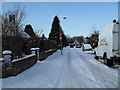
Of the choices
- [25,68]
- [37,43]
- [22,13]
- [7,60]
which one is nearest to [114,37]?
[25,68]

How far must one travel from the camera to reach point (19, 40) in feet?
34.1

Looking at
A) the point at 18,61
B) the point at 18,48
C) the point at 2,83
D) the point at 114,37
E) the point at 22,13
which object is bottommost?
the point at 2,83

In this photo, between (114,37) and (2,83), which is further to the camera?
(114,37)

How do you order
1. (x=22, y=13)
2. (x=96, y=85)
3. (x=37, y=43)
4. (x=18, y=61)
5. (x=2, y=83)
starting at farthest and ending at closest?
(x=22, y=13) < (x=37, y=43) < (x=18, y=61) < (x=2, y=83) < (x=96, y=85)

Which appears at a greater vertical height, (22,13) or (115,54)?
(22,13)

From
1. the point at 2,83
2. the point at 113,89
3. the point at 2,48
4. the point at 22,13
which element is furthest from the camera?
the point at 22,13

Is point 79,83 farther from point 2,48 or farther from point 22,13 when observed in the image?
point 22,13

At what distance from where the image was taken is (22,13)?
26.3 metres

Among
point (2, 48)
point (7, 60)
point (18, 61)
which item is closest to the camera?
point (7, 60)

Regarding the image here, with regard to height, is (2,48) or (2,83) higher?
(2,48)

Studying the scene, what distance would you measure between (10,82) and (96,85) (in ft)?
12.3

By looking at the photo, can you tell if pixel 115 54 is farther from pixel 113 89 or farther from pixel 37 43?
pixel 37 43

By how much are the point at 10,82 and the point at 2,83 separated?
33 cm

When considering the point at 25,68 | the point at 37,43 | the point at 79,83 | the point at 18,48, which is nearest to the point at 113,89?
the point at 79,83
